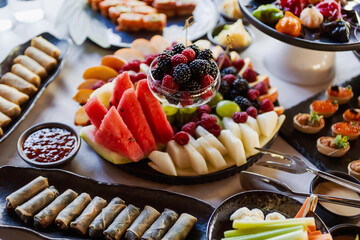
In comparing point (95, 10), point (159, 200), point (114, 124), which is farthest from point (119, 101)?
point (95, 10)

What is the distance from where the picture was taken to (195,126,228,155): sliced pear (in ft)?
6.46

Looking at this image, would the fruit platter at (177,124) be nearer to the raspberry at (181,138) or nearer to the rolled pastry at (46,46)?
the raspberry at (181,138)

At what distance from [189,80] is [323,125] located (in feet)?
2.86

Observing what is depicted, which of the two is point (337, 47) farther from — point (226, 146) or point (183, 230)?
point (183, 230)

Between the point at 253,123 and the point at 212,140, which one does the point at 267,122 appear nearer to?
the point at 253,123

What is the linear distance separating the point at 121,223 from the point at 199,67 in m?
0.77

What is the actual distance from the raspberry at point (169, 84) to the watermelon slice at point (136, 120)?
16cm

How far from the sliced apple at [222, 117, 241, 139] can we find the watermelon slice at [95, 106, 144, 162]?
1.52ft

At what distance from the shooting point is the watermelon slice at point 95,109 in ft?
6.27

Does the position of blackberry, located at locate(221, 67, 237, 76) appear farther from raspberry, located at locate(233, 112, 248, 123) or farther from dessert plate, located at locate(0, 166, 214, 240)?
dessert plate, located at locate(0, 166, 214, 240)

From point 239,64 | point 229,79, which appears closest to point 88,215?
point 229,79

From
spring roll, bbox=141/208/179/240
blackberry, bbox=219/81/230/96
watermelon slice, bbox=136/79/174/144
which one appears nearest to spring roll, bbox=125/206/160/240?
spring roll, bbox=141/208/179/240

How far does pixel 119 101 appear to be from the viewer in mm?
2018

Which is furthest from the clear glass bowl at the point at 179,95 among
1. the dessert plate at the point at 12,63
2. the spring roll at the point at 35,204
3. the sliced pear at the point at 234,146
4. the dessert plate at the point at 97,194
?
the dessert plate at the point at 12,63
